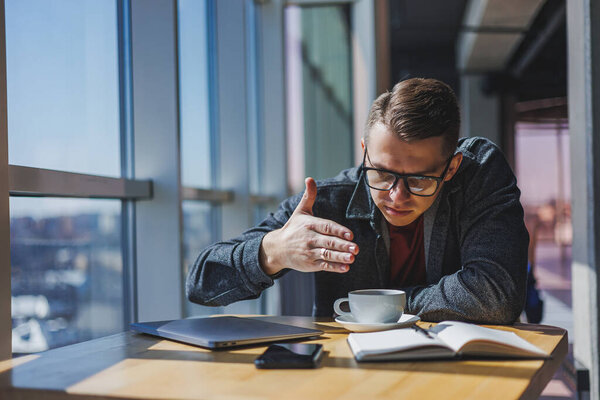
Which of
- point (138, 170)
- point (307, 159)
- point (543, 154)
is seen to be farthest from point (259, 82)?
point (543, 154)

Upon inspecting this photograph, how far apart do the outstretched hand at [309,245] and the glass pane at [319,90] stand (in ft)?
8.01

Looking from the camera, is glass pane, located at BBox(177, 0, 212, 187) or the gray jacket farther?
glass pane, located at BBox(177, 0, 212, 187)

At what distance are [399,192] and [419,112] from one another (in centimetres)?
19

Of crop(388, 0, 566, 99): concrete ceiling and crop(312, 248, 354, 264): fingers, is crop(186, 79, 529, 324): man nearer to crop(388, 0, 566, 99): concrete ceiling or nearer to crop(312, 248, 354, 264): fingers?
crop(312, 248, 354, 264): fingers

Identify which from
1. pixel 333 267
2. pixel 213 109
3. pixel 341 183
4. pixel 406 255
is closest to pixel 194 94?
pixel 213 109

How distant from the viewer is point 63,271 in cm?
165

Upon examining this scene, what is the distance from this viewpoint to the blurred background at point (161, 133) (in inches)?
59.5

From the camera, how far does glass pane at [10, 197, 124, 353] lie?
145cm

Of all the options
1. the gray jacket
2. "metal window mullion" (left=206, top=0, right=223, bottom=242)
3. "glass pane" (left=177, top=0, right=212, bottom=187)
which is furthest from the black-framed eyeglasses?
"metal window mullion" (left=206, top=0, right=223, bottom=242)

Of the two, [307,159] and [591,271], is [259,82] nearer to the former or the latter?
[307,159]

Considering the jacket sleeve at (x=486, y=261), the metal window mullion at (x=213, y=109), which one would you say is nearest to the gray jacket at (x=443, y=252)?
the jacket sleeve at (x=486, y=261)

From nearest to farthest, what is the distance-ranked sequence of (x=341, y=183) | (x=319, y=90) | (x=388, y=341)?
(x=388, y=341)
(x=341, y=183)
(x=319, y=90)

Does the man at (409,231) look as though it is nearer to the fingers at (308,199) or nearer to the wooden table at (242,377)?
the fingers at (308,199)

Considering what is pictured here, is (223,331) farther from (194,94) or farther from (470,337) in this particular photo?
(194,94)
